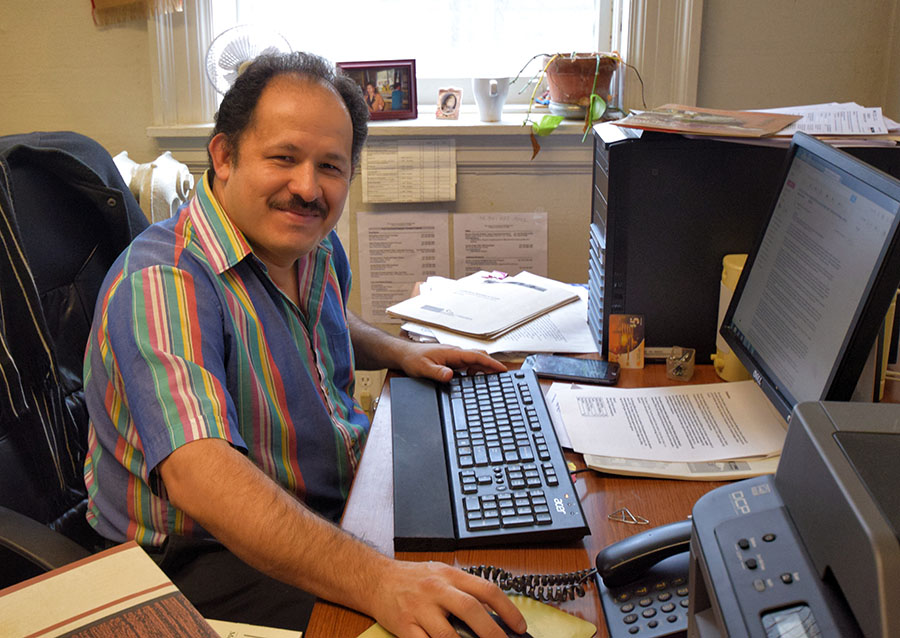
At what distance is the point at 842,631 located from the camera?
0.49 meters

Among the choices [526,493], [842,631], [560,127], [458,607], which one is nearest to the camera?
[842,631]

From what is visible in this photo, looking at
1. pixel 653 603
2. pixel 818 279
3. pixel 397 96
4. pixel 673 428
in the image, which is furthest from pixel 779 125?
pixel 397 96

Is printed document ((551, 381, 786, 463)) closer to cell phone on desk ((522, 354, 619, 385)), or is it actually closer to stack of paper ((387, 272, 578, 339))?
cell phone on desk ((522, 354, 619, 385))

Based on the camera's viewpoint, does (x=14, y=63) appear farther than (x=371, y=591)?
Yes

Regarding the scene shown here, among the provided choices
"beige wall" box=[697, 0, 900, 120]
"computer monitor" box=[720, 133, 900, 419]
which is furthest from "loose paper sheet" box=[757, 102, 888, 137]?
"beige wall" box=[697, 0, 900, 120]

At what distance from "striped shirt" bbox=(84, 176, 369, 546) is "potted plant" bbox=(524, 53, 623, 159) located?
997mm

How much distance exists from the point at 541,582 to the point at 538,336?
0.80 metres

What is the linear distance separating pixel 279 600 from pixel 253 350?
35cm

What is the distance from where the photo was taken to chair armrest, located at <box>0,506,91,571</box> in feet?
3.11

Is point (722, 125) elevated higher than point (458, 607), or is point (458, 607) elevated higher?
point (722, 125)

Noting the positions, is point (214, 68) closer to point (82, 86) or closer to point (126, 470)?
point (82, 86)

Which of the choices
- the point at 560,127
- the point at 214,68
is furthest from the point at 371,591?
the point at 214,68

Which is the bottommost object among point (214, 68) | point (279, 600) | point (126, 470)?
point (279, 600)

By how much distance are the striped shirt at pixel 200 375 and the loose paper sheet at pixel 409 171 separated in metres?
0.88
